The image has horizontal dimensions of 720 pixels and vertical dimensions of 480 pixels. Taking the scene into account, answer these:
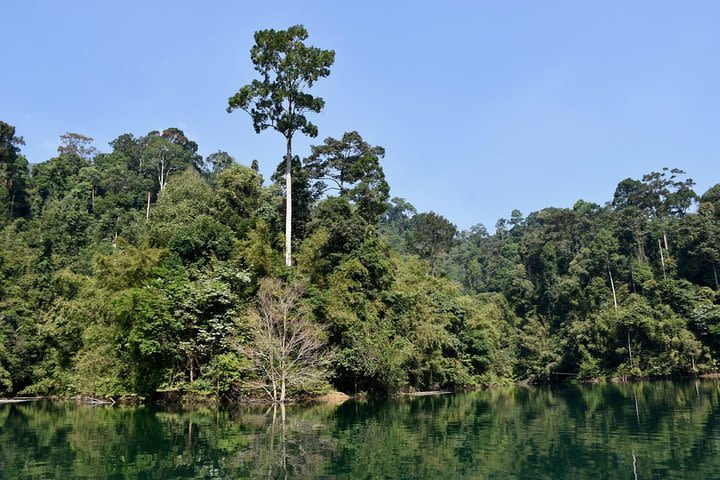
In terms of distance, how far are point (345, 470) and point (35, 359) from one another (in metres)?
35.2

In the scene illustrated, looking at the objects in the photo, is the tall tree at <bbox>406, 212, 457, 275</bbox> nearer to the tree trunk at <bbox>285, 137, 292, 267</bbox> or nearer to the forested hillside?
the forested hillside

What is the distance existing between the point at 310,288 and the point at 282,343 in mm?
4897

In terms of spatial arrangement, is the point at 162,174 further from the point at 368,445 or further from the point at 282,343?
the point at 368,445

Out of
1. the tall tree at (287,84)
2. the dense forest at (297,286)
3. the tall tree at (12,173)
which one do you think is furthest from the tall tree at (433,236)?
the tall tree at (12,173)

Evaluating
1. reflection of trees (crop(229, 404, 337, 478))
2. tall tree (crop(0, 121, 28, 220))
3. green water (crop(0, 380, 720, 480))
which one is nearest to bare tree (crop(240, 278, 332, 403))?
green water (crop(0, 380, 720, 480))

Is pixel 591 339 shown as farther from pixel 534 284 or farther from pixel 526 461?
pixel 526 461

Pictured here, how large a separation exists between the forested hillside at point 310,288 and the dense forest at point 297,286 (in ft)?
0.48

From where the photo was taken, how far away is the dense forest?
2662 centimetres

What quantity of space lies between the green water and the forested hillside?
5447mm

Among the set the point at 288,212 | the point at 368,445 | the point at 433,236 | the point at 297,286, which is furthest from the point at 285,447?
the point at 433,236

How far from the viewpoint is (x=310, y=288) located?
1143 inches

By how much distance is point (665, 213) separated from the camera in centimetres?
7062

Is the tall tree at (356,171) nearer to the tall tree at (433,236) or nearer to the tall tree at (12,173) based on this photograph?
the tall tree at (433,236)

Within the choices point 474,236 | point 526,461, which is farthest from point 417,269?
point 474,236
